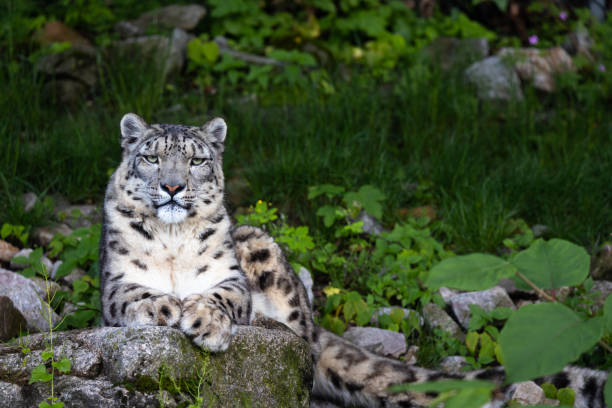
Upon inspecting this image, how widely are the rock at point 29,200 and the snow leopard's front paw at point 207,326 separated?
124 inches

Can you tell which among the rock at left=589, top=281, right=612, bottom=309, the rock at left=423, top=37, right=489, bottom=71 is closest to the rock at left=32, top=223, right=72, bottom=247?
the rock at left=589, top=281, right=612, bottom=309

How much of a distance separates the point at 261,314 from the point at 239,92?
4.68 meters

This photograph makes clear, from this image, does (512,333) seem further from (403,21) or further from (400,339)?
(403,21)

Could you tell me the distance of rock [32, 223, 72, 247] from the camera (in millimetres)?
5641

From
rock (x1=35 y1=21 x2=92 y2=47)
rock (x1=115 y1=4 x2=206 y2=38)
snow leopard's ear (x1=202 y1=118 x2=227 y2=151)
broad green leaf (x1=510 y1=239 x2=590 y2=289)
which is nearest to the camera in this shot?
broad green leaf (x1=510 y1=239 x2=590 y2=289)

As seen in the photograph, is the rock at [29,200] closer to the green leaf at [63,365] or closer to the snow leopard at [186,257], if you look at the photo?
the snow leopard at [186,257]

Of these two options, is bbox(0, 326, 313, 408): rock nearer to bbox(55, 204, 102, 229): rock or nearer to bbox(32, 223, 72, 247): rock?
bbox(32, 223, 72, 247): rock

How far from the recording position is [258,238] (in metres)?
4.43

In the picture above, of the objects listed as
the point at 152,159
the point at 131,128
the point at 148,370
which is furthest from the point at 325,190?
the point at 148,370

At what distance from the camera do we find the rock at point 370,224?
5969 millimetres

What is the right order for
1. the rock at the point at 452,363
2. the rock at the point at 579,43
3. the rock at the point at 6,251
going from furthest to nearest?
the rock at the point at 579,43
the rock at the point at 6,251
the rock at the point at 452,363

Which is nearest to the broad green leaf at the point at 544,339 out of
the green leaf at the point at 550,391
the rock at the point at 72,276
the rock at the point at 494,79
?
the green leaf at the point at 550,391

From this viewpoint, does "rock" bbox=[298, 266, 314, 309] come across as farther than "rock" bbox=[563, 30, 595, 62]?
No

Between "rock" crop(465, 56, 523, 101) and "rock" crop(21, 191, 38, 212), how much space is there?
4.80m
